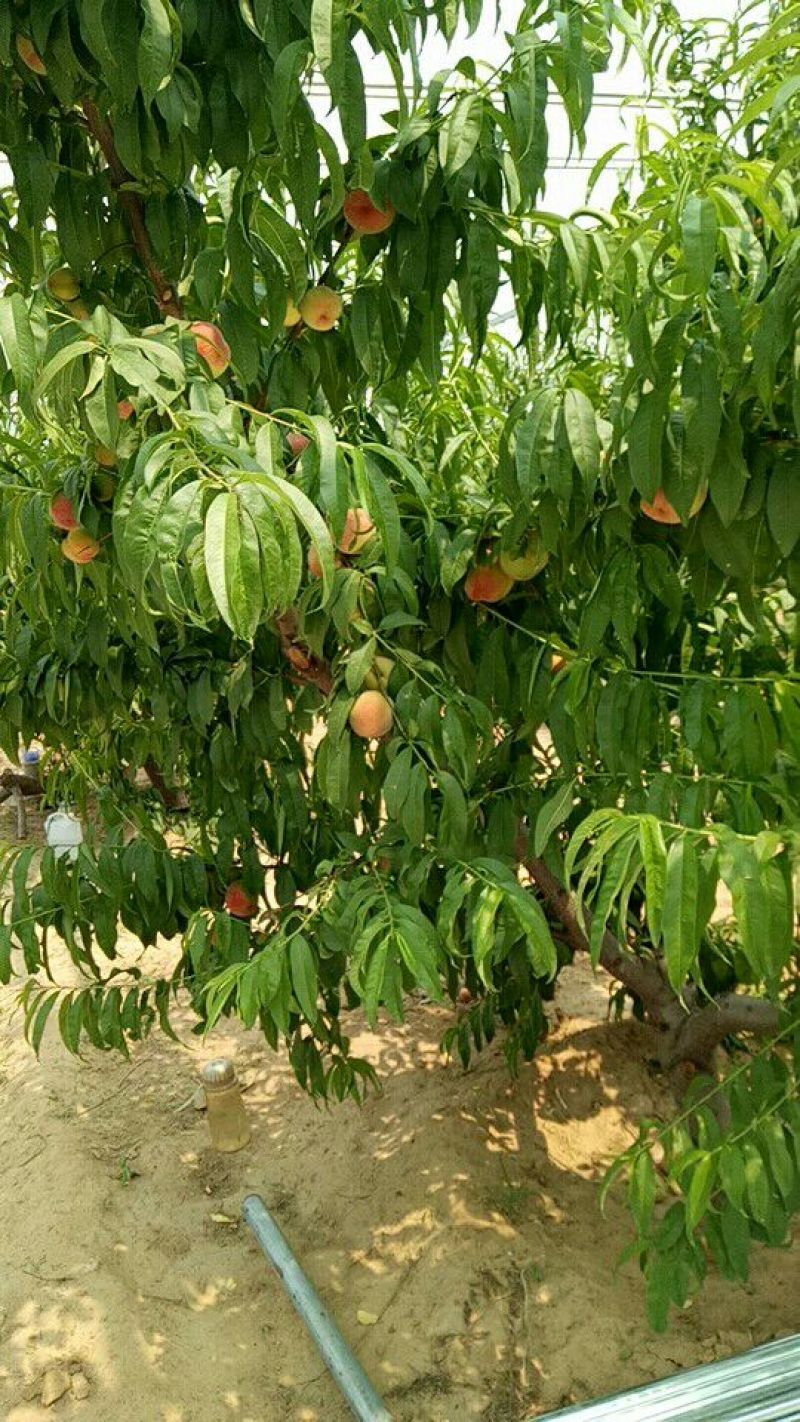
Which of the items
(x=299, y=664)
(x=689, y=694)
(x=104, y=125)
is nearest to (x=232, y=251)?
(x=104, y=125)

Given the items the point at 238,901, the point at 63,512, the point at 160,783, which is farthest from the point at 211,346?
the point at 160,783

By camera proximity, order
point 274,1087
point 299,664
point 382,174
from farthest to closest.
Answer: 1. point 274,1087
2. point 299,664
3. point 382,174

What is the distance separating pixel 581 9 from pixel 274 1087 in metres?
2.47

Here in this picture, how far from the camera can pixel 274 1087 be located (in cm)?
283

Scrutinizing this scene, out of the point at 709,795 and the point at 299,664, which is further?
the point at 299,664

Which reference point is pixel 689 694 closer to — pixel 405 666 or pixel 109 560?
pixel 405 666

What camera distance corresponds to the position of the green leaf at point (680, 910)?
970 millimetres

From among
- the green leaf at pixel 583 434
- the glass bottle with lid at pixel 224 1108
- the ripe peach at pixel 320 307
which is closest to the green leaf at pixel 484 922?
the green leaf at pixel 583 434

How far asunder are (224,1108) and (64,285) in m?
1.88

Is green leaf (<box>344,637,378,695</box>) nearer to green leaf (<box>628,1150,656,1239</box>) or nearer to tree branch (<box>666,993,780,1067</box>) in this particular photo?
green leaf (<box>628,1150,656,1239</box>)

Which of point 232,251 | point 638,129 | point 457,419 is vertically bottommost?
point 457,419

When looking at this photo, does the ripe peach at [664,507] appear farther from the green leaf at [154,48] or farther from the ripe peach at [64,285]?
the ripe peach at [64,285]

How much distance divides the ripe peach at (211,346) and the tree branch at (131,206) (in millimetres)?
100

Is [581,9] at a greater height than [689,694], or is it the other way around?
[581,9]
